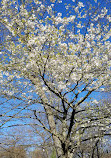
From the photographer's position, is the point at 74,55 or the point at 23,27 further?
the point at 23,27

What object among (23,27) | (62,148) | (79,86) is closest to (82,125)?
(62,148)

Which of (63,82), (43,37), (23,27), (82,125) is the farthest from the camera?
(82,125)

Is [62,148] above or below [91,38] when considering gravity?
below

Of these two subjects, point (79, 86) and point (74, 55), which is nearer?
point (74, 55)

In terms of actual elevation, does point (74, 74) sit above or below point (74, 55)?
below

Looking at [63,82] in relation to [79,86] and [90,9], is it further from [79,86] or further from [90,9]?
[90,9]

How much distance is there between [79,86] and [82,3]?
2.83 meters

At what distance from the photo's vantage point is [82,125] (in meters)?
5.38

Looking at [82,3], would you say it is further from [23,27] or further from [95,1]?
[23,27]

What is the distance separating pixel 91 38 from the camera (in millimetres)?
4703

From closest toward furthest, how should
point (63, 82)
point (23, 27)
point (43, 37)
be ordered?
point (43, 37) → point (63, 82) → point (23, 27)

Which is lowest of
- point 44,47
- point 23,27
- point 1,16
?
point 44,47

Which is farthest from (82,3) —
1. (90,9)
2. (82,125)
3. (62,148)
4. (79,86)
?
(62,148)

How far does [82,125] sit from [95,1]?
434 centimetres
